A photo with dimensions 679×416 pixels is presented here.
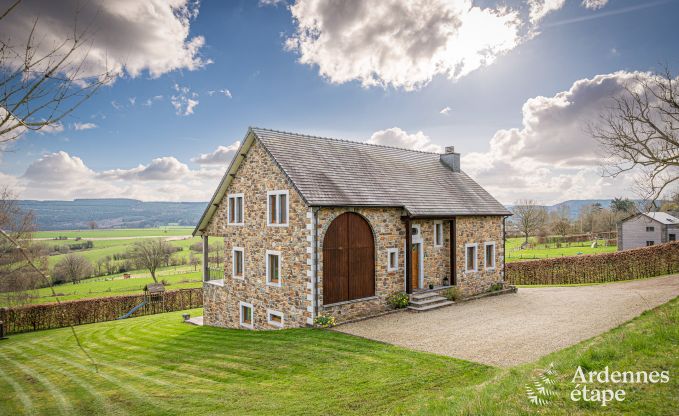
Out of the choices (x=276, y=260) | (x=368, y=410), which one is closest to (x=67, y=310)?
→ (x=276, y=260)

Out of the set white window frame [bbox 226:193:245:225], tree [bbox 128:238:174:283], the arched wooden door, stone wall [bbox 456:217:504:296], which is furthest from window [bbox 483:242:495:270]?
tree [bbox 128:238:174:283]

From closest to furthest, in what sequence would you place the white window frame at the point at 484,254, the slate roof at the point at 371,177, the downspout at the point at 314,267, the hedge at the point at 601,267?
the downspout at the point at 314,267
the slate roof at the point at 371,177
the white window frame at the point at 484,254
the hedge at the point at 601,267

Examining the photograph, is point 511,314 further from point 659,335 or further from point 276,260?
point 276,260

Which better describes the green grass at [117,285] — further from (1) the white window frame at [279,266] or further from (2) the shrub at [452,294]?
(2) the shrub at [452,294]

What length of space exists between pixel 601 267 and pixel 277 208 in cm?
2420

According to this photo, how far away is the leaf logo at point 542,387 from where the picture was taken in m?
5.77

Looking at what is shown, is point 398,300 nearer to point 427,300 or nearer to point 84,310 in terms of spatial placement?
point 427,300

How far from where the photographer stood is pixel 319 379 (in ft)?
29.4

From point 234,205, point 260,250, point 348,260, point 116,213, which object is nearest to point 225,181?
point 234,205

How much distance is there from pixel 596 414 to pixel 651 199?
1027 cm

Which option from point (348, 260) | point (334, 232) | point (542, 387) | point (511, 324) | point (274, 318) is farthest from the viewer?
point (274, 318)

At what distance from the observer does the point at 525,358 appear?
9.85m

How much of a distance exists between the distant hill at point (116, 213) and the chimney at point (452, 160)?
11108 centimetres

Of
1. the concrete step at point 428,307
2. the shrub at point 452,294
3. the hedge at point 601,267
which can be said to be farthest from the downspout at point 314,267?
the hedge at point 601,267
